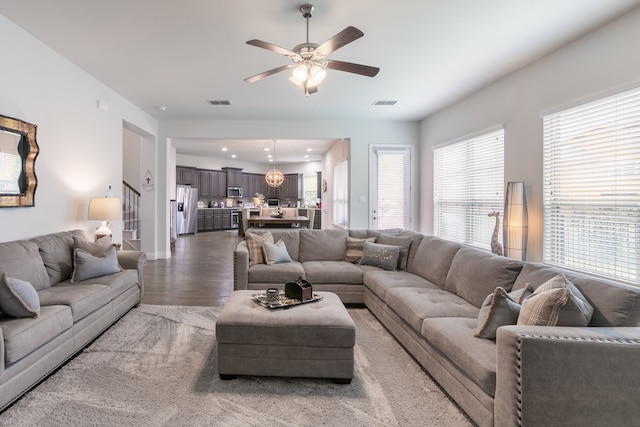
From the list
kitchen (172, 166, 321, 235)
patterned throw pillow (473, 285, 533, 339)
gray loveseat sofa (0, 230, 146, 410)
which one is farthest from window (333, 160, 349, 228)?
patterned throw pillow (473, 285, 533, 339)

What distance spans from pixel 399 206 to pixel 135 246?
5599 mm

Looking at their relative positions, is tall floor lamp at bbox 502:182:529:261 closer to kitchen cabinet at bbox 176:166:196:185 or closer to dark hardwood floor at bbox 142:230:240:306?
dark hardwood floor at bbox 142:230:240:306

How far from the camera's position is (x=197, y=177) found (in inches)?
484

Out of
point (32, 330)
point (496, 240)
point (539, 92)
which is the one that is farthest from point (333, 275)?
point (539, 92)

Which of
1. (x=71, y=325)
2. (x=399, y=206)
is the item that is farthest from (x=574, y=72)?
(x=71, y=325)

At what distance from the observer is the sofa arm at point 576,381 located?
157 centimetres

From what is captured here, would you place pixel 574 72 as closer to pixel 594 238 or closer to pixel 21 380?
pixel 594 238

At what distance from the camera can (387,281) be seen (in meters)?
3.53

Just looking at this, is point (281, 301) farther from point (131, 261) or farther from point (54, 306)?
point (131, 261)

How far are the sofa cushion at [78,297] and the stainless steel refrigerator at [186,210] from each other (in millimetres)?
8355

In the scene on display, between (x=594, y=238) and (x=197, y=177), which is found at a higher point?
(x=197, y=177)

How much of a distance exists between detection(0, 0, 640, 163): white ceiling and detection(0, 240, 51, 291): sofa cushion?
6.64 ft

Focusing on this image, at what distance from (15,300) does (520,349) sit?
9.93ft

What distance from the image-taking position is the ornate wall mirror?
3.08 meters
